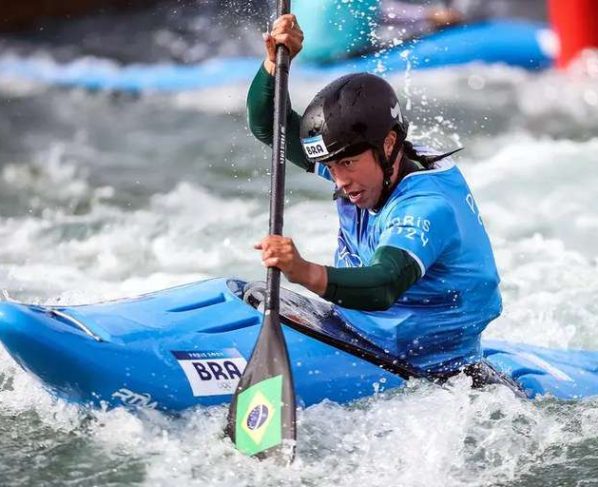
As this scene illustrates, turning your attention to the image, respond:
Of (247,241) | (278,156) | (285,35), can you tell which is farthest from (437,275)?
(247,241)

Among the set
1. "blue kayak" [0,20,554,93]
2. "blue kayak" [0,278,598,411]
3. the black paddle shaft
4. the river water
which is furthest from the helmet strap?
"blue kayak" [0,20,554,93]

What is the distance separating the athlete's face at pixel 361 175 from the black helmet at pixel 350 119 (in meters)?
0.03

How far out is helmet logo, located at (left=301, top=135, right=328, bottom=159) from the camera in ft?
14.0

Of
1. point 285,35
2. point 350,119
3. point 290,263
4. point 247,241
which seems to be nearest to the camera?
point 290,263

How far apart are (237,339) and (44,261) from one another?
379 centimetres

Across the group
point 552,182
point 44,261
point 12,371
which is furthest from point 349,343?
point 552,182

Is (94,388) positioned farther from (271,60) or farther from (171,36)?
(171,36)

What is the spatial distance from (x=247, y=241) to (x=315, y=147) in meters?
4.04

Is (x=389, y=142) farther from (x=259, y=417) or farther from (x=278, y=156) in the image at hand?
(x=259, y=417)

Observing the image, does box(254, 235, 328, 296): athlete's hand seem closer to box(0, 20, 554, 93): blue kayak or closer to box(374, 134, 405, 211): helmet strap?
box(374, 134, 405, 211): helmet strap

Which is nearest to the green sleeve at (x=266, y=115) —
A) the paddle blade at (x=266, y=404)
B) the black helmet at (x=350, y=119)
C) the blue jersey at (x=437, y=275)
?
the blue jersey at (x=437, y=275)

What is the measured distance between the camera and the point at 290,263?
3.92 metres

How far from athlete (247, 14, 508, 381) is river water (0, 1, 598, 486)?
0.77 feet

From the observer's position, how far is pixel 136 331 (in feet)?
14.2
